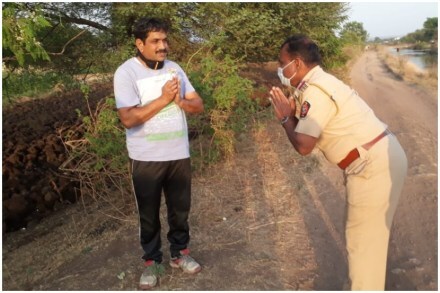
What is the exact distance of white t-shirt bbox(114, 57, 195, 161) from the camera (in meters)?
2.87

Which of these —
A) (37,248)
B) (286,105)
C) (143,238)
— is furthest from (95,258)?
(286,105)

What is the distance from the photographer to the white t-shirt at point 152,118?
2.87 m

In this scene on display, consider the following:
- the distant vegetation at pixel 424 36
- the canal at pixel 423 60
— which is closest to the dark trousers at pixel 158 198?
the canal at pixel 423 60

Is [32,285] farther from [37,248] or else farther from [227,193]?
[227,193]

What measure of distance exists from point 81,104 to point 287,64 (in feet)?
41.5

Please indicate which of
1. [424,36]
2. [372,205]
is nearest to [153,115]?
[372,205]

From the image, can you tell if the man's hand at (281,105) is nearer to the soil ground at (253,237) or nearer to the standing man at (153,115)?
the standing man at (153,115)

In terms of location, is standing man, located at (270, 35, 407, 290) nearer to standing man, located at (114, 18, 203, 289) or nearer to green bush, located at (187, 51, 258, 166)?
standing man, located at (114, 18, 203, 289)

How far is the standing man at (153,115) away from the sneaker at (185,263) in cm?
38

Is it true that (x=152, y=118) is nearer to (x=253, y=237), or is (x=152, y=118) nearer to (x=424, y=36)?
(x=253, y=237)

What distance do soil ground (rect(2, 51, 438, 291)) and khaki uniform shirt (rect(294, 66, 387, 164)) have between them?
4.48ft

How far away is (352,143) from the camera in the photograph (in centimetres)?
231

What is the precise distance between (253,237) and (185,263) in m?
0.84

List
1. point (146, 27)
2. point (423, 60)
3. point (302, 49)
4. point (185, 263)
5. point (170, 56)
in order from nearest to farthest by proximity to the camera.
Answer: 1. point (302, 49)
2. point (146, 27)
3. point (185, 263)
4. point (170, 56)
5. point (423, 60)
